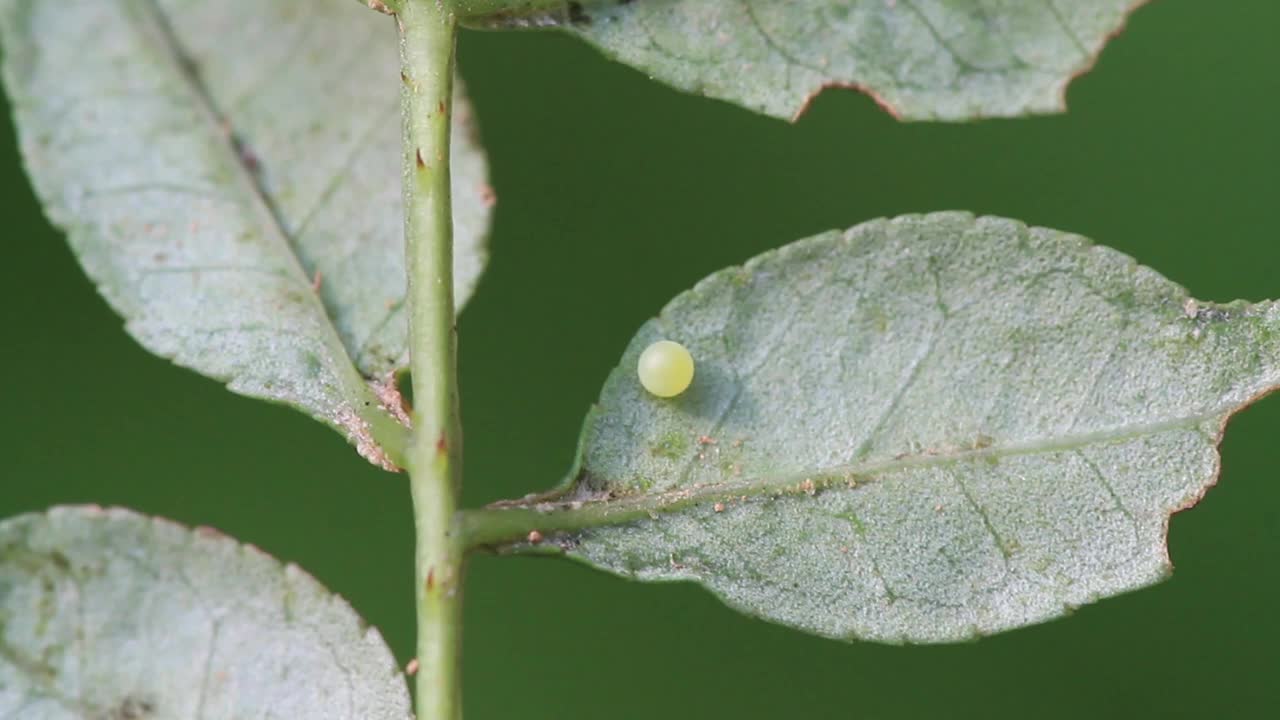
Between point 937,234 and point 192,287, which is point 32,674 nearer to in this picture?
point 192,287

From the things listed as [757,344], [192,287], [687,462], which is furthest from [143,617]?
[757,344]

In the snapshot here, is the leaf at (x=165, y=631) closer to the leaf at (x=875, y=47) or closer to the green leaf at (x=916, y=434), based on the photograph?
the green leaf at (x=916, y=434)

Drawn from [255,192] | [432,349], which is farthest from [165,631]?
[255,192]

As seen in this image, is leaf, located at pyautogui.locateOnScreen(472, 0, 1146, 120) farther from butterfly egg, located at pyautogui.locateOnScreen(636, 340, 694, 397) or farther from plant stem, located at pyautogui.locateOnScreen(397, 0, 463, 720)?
butterfly egg, located at pyautogui.locateOnScreen(636, 340, 694, 397)

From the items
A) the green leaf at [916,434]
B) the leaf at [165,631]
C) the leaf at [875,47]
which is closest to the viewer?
the green leaf at [916,434]

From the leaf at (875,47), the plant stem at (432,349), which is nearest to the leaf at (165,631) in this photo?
the plant stem at (432,349)

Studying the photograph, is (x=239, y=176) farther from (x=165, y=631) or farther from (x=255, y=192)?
(x=165, y=631)

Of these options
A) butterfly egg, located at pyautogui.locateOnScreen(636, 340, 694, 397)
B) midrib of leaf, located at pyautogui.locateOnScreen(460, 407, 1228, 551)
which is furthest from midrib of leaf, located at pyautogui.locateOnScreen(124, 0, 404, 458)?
butterfly egg, located at pyautogui.locateOnScreen(636, 340, 694, 397)
